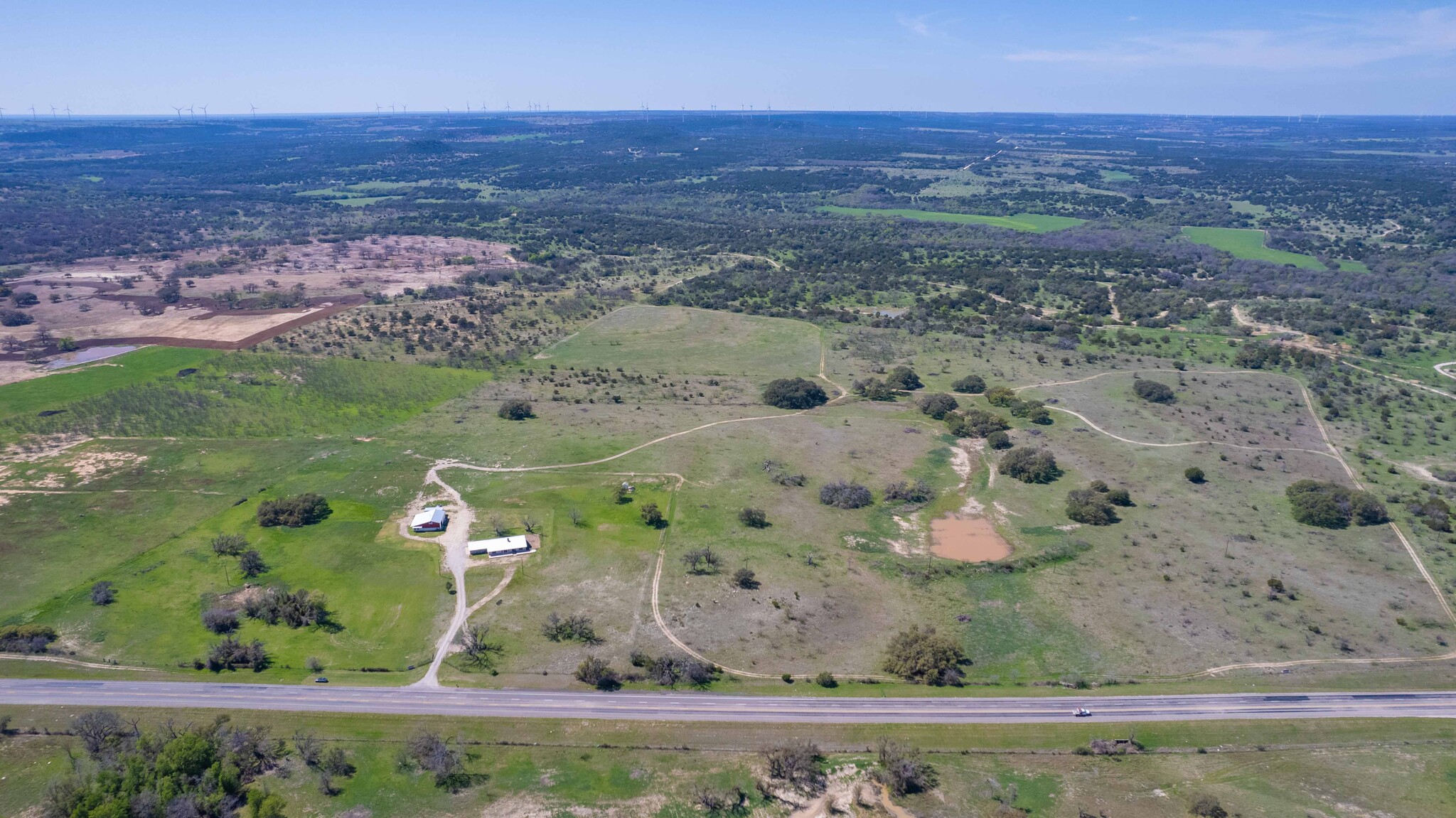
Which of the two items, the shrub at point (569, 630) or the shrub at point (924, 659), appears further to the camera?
the shrub at point (569, 630)

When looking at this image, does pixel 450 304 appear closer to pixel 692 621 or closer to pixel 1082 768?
pixel 692 621

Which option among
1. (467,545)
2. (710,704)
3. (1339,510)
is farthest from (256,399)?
(1339,510)

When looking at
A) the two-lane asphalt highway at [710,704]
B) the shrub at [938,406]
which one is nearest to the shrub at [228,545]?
the two-lane asphalt highway at [710,704]

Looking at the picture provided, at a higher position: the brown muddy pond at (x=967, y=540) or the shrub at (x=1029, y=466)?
the shrub at (x=1029, y=466)

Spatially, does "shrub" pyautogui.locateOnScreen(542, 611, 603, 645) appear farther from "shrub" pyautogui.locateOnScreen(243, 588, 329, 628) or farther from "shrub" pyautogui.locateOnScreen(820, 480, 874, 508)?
"shrub" pyautogui.locateOnScreen(820, 480, 874, 508)

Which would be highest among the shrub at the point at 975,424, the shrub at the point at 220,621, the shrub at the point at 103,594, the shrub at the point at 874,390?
the shrub at the point at 874,390

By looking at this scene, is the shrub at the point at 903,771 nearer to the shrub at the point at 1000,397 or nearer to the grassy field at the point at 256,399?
the shrub at the point at 1000,397

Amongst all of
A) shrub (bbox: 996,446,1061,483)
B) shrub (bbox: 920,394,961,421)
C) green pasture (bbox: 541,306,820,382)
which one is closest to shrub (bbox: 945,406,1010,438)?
shrub (bbox: 920,394,961,421)
